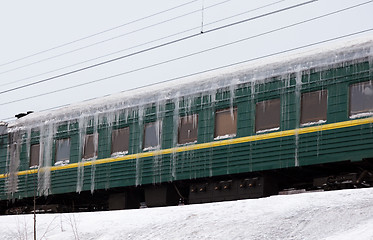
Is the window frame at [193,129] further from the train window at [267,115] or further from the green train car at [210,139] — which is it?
the train window at [267,115]

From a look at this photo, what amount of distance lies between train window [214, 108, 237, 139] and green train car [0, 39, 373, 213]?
0.09 ft

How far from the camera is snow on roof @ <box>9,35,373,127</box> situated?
50.6ft

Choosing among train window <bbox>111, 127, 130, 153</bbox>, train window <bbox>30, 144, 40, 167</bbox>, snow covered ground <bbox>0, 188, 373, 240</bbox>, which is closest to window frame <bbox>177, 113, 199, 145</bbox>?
train window <bbox>111, 127, 130, 153</bbox>

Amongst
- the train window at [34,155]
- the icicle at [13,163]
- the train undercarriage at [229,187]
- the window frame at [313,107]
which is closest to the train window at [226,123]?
the train undercarriage at [229,187]

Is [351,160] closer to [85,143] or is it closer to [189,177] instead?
[189,177]

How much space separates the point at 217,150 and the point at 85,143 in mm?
4623

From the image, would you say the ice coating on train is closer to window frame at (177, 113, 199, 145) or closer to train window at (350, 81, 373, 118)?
window frame at (177, 113, 199, 145)

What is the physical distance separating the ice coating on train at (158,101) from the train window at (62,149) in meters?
0.30

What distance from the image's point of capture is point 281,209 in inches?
487

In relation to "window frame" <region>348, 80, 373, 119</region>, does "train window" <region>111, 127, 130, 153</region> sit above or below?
below

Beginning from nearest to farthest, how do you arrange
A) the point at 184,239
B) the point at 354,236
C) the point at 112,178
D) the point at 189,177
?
1. the point at 354,236
2. the point at 184,239
3. the point at 189,177
4. the point at 112,178

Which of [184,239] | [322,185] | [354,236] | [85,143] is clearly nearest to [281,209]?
[184,239]

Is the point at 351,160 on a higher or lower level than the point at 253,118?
lower

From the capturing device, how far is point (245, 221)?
1211 centimetres
